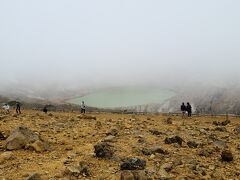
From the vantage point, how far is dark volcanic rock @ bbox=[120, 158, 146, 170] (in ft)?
46.0

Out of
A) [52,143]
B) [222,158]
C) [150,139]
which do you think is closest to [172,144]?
[150,139]

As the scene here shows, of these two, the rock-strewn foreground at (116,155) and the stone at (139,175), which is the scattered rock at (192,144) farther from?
the stone at (139,175)

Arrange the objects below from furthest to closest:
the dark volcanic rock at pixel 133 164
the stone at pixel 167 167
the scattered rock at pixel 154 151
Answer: the scattered rock at pixel 154 151 < the stone at pixel 167 167 < the dark volcanic rock at pixel 133 164

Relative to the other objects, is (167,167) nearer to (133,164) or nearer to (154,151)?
(133,164)

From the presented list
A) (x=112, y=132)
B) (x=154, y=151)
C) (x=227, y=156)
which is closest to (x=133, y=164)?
(x=154, y=151)

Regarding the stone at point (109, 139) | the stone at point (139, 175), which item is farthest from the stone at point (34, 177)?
the stone at point (109, 139)

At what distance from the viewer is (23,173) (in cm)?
1348

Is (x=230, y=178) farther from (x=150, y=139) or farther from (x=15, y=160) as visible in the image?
(x=15, y=160)

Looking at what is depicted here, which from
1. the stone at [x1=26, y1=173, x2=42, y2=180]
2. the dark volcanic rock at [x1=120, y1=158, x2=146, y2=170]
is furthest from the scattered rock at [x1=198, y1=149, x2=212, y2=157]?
the stone at [x1=26, y1=173, x2=42, y2=180]

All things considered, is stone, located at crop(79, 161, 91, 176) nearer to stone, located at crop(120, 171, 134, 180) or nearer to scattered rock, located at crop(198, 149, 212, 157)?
stone, located at crop(120, 171, 134, 180)

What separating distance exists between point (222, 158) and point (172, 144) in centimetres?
291

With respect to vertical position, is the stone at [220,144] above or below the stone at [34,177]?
above

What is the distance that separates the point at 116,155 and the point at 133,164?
1836mm

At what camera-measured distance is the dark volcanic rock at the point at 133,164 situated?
14008mm
